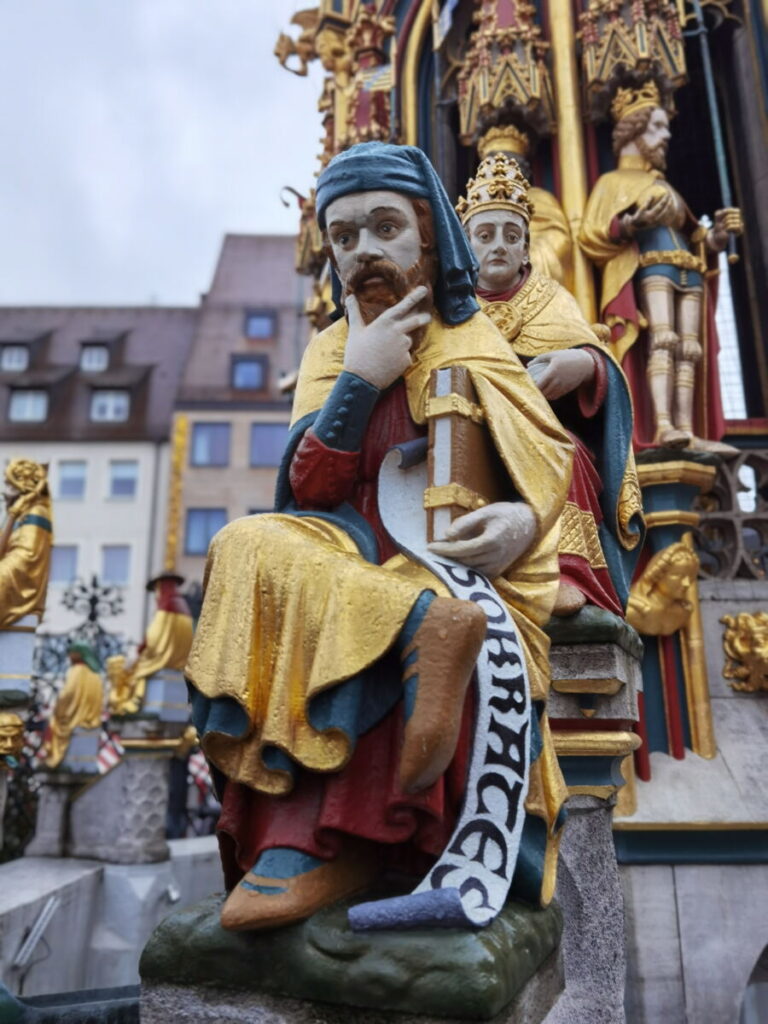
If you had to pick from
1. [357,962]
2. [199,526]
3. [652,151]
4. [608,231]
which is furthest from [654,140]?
[199,526]

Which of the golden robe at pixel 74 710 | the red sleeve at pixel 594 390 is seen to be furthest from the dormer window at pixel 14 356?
the red sleeve at pixel 594 390

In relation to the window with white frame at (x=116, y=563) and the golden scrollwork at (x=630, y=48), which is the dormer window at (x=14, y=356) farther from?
the golden scrollwork at (x=630, y=48)

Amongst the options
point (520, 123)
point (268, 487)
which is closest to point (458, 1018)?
point (520, 123)

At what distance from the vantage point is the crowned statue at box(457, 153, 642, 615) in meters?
3.10

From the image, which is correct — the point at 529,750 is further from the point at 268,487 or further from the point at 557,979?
the point at 268,487

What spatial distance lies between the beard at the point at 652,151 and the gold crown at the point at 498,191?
2525 millimetres

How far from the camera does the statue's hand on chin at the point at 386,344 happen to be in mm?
2225

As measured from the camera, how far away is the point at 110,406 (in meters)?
25.6

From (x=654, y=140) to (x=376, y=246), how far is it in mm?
4146

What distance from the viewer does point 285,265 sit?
1069 inches

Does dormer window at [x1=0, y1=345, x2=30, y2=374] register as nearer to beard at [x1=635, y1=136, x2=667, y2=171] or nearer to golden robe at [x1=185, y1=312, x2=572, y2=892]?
beard at [x1=635, y1=136, x2=667, y2=171]

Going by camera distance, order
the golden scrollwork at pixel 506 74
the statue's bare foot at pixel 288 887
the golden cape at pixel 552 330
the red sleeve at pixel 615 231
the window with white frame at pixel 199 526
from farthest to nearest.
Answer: the window with white frame at pixel 199 526, the golden scrollwork at pixel 506 74, the red sleeve at pixel 615 231, the golden cape at pixel 552 330, the statue's bare foot at pixel 288 887

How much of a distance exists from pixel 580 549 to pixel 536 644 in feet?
3.55

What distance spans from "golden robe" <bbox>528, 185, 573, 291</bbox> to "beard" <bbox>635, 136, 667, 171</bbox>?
62cm
